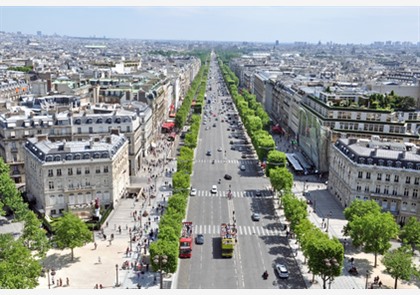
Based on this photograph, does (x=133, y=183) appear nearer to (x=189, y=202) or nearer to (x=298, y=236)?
(x=189, y=202)

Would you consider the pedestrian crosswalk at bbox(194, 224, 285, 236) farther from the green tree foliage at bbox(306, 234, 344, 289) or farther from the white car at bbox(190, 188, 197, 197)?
the green tree foliage at bbox(306, 234, 344, 289)

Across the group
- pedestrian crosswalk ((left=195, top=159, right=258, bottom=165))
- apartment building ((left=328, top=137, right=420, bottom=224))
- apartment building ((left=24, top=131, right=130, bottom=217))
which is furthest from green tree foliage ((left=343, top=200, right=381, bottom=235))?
pedestrian crosswalk ((left=195, top=159, right=258, bottom=165))

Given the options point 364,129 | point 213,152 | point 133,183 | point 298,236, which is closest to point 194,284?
point 298,236

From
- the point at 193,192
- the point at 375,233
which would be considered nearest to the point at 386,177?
the point at 375,233

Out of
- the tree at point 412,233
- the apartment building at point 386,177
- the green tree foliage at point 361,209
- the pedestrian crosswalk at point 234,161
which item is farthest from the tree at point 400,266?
the pedestrian crosswalk at point 234,161

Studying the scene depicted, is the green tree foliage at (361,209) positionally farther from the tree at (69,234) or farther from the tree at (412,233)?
the tree at (69,234)

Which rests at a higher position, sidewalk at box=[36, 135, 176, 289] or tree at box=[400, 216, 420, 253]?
tree at box=[400, 216, 420, 253]
